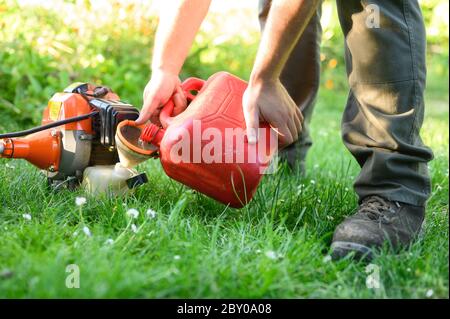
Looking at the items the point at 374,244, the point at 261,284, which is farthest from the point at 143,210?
the point at 374,244

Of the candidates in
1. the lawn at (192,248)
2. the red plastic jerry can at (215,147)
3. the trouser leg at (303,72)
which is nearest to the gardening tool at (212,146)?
the red plastic jerry can at (215,147)

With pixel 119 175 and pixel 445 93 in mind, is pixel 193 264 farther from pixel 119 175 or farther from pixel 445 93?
pixel 445 93

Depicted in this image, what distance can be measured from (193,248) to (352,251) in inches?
15.4

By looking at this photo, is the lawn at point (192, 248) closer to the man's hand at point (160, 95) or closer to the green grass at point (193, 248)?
the green grass at point (193, 248)

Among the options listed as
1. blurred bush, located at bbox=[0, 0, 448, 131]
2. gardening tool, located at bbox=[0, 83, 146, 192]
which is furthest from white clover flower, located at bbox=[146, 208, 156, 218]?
blurred bush, located at bbox=[0, 0, 448, 131]

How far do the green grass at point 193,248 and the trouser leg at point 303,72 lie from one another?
37 centimetres

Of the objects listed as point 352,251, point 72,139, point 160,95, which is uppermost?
point 160,95

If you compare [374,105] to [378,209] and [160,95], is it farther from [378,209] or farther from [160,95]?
[160,95]

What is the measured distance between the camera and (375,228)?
1521mm

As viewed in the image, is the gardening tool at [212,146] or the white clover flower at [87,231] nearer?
the white clover flower at [87,231]

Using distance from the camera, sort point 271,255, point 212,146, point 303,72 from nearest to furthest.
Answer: point 271,255 < point 212,146 < point 303,72

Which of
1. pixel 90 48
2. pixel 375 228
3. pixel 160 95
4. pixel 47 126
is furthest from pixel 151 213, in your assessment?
pixel 90 48

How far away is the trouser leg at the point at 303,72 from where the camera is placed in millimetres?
2232

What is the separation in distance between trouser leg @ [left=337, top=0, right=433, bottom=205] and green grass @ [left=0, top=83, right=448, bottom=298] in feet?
0.58
